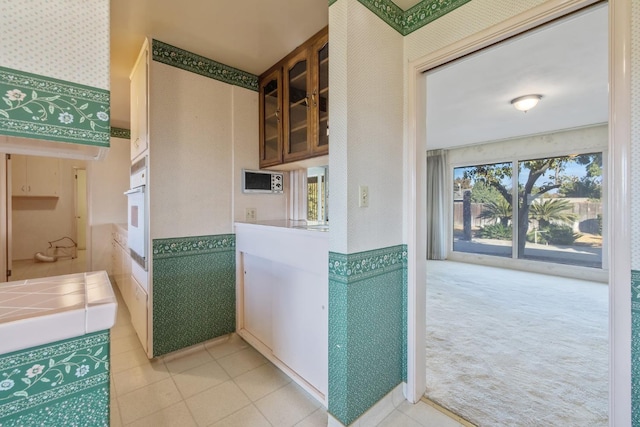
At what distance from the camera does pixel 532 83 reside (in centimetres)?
285

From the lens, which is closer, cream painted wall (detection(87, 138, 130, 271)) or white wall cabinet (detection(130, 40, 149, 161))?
white wall cabinet (detection(130, 40, 149, 161))

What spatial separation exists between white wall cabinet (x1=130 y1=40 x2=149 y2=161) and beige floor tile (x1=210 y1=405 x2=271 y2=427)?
1.85m

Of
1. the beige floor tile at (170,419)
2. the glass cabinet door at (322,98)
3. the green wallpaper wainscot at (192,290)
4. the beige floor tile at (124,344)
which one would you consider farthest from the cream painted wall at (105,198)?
the glass cabinet door at (322,98)

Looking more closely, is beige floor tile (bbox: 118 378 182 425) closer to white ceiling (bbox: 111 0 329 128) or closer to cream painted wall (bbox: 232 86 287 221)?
cream painted wall (bbox: 232 86 287 221)

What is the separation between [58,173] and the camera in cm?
530

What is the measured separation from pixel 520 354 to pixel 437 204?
4.09 meters

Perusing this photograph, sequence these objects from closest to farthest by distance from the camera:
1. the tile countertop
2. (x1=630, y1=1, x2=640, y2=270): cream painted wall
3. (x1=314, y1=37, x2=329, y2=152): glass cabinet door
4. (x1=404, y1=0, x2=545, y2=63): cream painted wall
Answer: the tile countertop → (x1=630, y1=1, x2=640, y2=270): cream painted wall → (x1=404, y1=0, x2=545, y2=63): cream painted wall → (x1=314, y1=37, x2=329, y2=152): glass cabinet door

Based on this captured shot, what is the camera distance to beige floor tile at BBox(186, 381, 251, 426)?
1.56 m

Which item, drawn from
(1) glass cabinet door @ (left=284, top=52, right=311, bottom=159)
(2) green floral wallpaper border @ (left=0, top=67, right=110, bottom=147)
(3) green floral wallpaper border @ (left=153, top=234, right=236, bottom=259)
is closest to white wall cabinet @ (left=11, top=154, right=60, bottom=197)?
(3) green floral wallpaper border @ (left=153, top=234, right=236, bottom=259)

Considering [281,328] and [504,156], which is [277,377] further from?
[504,156]

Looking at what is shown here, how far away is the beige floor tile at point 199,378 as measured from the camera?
1790mm

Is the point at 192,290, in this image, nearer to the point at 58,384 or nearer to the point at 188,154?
the point at 188,154

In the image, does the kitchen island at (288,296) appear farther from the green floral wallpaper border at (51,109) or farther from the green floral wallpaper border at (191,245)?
the green floral wallpaper border at (51,109)

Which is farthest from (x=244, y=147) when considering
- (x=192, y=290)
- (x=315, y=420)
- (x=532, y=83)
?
(x=532, y=83)
